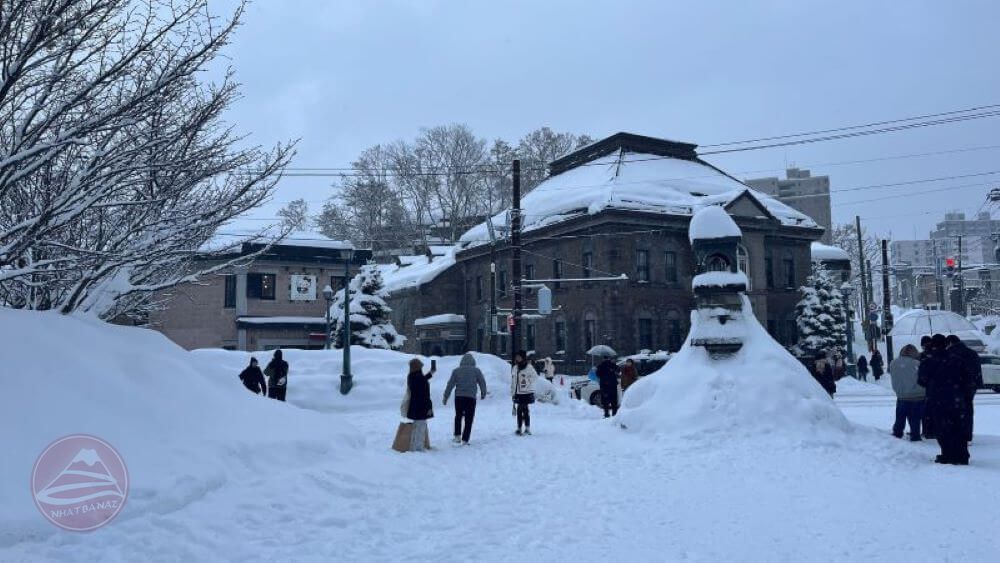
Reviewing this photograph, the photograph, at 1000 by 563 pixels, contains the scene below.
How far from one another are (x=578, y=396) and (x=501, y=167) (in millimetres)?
36780

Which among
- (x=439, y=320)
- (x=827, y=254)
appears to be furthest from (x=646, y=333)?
(x=827, y=254)

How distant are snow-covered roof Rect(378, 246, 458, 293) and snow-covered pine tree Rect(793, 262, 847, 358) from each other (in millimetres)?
21354

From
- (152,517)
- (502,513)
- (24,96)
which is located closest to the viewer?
(152,517)

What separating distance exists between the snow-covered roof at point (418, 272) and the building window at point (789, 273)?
20.2 m

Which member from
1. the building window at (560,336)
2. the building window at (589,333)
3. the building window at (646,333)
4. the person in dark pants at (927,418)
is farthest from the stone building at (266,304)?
the person in dark pants at (927,418)

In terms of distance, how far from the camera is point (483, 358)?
952 inches

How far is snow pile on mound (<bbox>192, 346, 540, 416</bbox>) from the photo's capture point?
21312 mm

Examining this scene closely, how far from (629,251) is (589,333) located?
4570 millimetres

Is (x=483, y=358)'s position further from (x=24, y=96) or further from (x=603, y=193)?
(x=24, y=96)

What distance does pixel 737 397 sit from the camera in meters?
12.9

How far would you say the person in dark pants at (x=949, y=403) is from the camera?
31.8 feet

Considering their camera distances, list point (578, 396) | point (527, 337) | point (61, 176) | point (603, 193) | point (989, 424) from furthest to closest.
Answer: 1. point (527, 337)
2. point (603, 193)
3. point (578, 396)
4. point (989, 424)
5. point (61, 176)

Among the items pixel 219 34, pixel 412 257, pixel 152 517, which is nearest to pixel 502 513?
pixel 152 517

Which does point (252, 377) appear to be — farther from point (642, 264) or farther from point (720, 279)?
point (642, 264)
